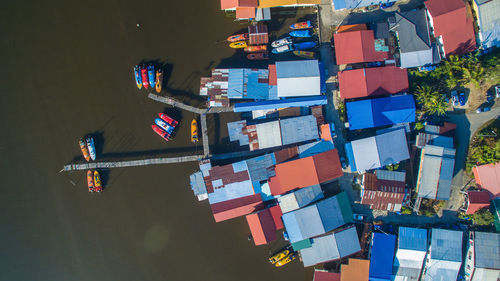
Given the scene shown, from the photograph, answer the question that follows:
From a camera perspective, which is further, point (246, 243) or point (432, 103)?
point (246, 243)

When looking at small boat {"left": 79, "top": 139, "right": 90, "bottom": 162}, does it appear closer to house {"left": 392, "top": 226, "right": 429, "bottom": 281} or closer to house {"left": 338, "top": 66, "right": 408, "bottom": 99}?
house {"left": 338, "top": 66, "right": 408, "bottom": 99}

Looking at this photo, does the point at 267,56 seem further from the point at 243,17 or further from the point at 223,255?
the point at 223,255

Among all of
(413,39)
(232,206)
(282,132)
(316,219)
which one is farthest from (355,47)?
(232,206)

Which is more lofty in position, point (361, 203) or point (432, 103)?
point (432, 103)

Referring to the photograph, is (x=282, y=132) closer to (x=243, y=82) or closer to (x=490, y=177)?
(x=243, y=82)

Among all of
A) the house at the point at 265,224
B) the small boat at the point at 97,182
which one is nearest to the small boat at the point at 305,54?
the house at the point at 265,224

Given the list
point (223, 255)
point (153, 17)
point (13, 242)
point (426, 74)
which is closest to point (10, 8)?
point (153, 17)

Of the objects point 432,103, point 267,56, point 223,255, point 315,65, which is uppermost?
point 267,56
